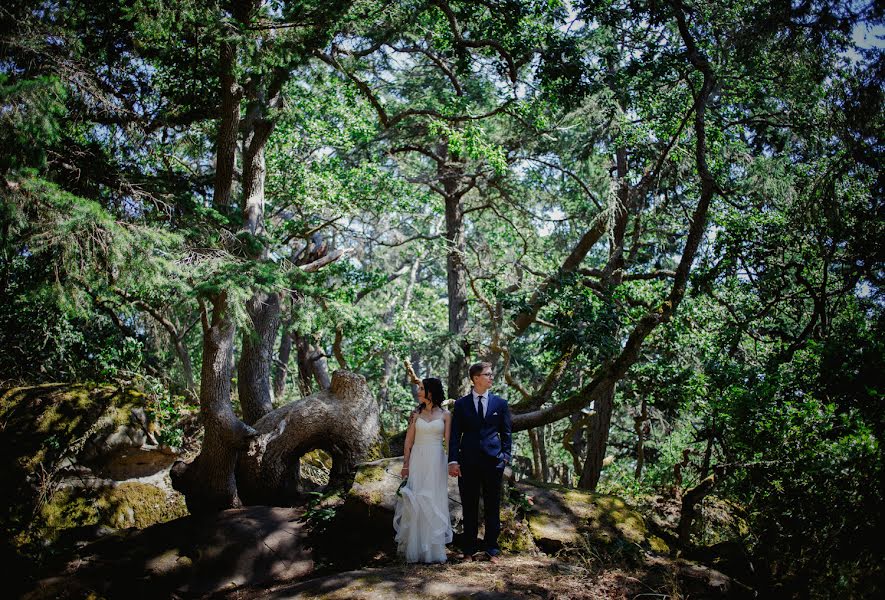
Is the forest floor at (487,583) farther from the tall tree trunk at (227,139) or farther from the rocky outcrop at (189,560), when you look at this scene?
the tall tree trunk at (227,139)

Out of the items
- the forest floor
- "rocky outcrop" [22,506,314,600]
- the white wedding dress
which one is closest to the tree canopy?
"rocky outcrop" [22,506,314,600]

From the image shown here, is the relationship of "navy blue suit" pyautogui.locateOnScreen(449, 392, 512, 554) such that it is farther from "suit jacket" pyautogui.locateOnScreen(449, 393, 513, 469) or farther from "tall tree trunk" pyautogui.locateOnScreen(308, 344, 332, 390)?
"tall tree trunk" pyautogui.locateOnScreen(308, 344, 332, 390)

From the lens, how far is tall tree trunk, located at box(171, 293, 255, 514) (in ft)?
27.5

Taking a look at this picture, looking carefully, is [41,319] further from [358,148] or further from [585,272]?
[585,272]

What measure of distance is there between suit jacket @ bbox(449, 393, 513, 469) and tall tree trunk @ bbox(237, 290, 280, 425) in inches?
223

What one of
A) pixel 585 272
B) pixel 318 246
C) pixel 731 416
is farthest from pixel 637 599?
pixel 318 246

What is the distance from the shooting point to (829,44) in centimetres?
705

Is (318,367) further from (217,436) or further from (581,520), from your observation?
(581,520)

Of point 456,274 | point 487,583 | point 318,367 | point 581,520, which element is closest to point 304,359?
point 318,367

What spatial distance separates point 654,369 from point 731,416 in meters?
5.38

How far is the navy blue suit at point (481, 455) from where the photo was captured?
6.18m

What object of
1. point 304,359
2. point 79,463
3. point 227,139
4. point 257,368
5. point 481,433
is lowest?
point 79,463

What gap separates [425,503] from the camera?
20.9 feet

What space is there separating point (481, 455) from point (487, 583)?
129 centimetres
